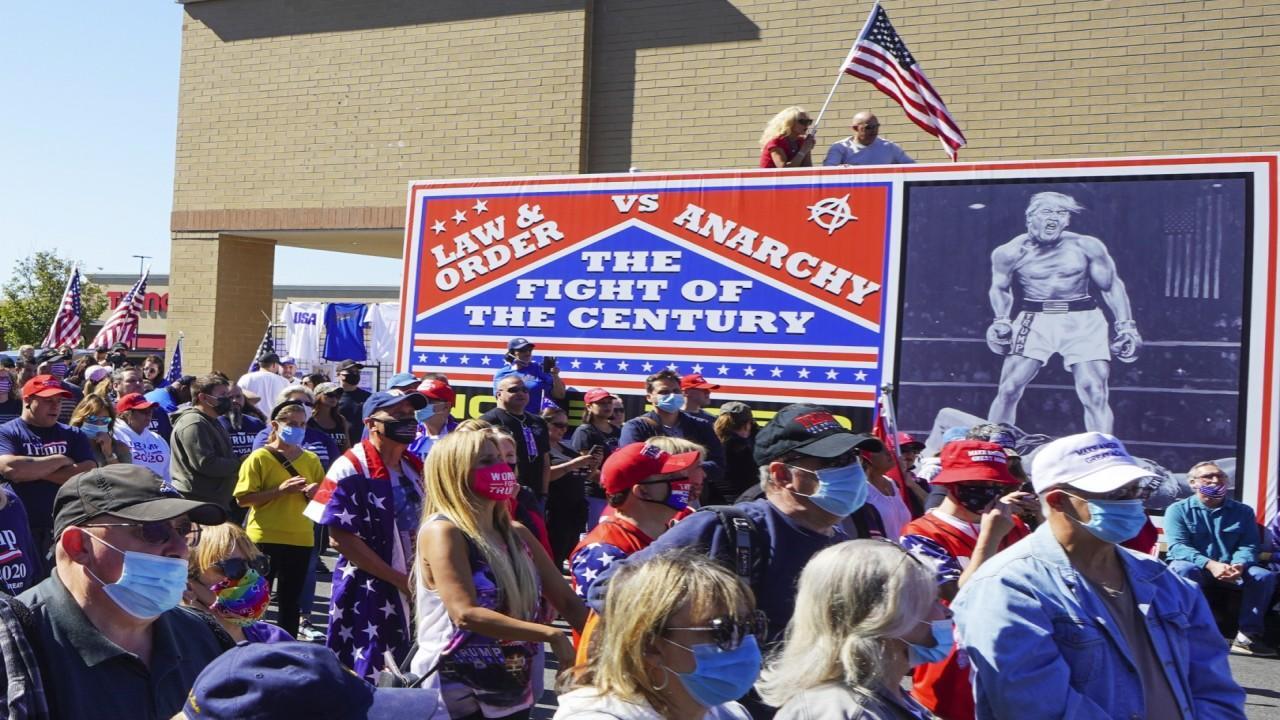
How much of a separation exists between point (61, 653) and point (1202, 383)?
817 cm

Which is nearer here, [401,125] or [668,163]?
[668,163]

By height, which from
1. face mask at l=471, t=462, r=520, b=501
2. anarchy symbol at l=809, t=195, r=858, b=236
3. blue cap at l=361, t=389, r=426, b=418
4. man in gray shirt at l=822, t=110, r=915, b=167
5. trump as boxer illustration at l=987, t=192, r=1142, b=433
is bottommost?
face mask at l=471, t=462, r=520, b=501

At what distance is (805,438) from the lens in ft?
13.3

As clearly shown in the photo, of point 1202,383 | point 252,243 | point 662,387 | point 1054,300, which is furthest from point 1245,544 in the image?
point 252,243

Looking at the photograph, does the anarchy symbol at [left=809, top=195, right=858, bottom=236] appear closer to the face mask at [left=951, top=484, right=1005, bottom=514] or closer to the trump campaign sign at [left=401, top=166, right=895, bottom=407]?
the trump campaign sign at [left=401, top=166, right=895, bottom=407]

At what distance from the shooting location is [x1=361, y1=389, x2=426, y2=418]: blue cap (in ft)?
18.0

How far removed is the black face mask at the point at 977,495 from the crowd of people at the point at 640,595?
11 millimetres

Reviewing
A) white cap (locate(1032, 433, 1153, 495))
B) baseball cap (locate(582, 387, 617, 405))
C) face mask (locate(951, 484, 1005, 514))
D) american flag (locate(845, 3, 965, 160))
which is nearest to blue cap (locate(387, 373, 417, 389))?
baseball cap (locate(582, 387, 617, 405))

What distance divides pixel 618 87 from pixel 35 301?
3304 cm

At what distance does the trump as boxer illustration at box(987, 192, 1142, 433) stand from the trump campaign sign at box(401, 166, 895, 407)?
0.93 meters

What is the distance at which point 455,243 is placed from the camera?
1186cm

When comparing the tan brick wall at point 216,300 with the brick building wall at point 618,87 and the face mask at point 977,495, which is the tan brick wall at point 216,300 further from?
the face mask at point 977,495

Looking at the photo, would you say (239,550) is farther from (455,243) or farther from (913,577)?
(455,243)

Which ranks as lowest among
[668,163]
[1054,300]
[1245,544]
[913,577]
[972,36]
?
[1245,544]
